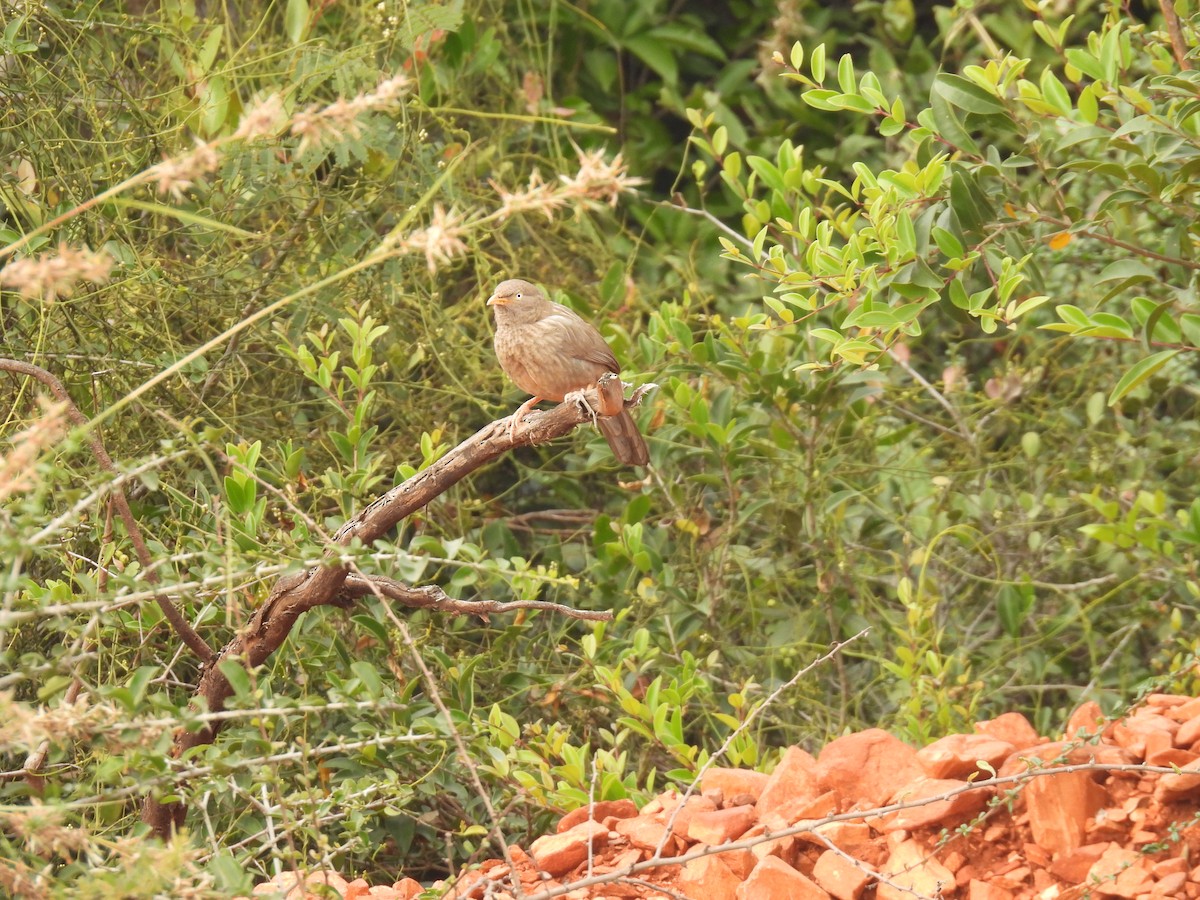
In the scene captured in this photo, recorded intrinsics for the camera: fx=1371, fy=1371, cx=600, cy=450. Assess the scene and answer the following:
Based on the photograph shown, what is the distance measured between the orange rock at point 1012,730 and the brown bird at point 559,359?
133 cm

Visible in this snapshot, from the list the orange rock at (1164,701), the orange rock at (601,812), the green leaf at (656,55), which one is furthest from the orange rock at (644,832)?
the green leaf at (656,55)

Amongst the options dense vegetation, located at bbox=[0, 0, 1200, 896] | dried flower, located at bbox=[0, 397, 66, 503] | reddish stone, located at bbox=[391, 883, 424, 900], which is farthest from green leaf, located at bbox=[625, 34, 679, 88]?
dried flower, located at bbox=[0, 397, 66, 503]

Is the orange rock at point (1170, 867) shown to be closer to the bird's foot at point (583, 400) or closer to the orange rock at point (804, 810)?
the orange rock at point (804, 810)

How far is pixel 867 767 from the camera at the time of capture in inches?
131

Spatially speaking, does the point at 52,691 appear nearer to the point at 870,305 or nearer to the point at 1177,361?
the point at 870,305

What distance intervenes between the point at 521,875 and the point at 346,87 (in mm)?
2674

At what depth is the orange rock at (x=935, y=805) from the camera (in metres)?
3.06

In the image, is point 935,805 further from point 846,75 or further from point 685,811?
point 846,75

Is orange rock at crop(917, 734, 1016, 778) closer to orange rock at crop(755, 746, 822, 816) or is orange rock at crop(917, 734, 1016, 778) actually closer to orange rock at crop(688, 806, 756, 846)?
orange rock at crop(755, 746, 822, 816)

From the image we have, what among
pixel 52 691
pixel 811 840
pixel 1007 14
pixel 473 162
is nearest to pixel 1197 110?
pixel 811 840

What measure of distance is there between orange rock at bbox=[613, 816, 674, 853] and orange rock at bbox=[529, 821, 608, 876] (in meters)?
0.06

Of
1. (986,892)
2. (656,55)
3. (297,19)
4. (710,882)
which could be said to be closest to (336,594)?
(710,882)

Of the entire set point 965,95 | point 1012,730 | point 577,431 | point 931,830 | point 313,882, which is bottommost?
point 1012,730

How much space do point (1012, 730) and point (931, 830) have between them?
0.50 metres
